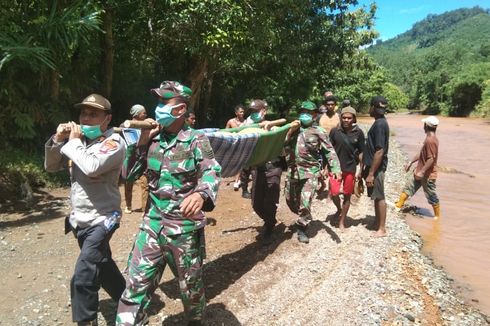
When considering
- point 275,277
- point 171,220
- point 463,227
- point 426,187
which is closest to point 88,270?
point 171,220

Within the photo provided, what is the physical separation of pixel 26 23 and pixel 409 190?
780 centimetres

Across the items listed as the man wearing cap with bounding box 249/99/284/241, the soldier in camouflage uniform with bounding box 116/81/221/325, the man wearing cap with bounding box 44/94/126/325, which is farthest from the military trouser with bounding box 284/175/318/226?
the man wearing cap with bounding box 44/94/126/325

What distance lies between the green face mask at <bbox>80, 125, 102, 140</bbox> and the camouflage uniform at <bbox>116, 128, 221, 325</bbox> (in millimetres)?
416

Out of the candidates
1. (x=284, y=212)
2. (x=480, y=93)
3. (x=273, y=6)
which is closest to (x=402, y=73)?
(x=480, y=93)

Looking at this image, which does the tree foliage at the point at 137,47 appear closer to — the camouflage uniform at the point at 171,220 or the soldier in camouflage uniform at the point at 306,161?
the soldier in camouflage uniform at the point at 306,161

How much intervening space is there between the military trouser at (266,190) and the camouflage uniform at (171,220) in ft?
8.55

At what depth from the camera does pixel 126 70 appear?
1458cm

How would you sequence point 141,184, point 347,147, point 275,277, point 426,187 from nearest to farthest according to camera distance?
point 275,277 < point 347,147 < point 141,184 < point 426,187

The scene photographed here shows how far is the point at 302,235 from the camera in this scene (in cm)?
629

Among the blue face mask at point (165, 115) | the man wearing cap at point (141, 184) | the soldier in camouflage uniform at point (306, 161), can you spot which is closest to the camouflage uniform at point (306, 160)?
the soldier in camouflage uniform at point (306, 161)

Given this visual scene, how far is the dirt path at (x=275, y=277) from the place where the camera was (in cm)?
438

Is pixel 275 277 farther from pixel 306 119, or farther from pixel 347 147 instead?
pixel 347 147

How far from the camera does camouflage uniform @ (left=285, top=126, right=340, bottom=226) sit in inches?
246

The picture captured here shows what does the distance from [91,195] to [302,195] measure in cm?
342
